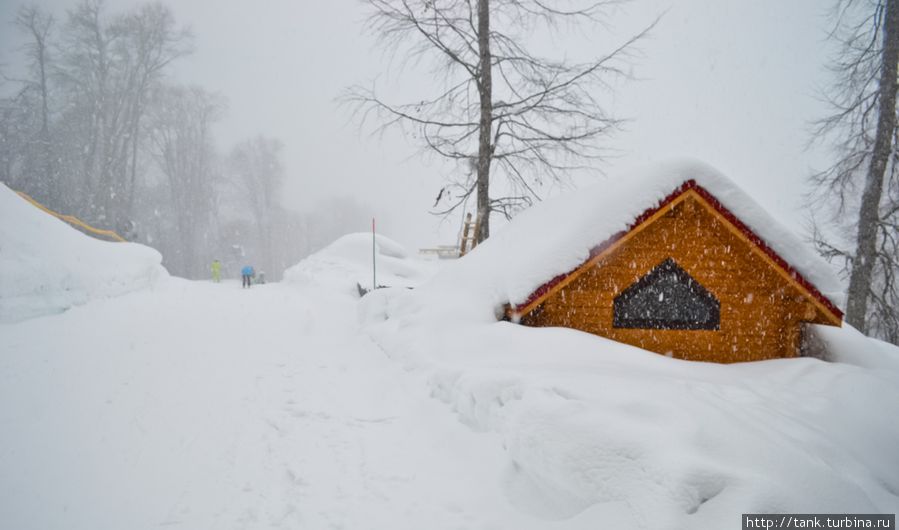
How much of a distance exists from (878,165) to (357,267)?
19180 mm

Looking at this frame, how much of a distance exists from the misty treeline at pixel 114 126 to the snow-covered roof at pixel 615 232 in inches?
902

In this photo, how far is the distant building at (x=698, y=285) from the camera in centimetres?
558

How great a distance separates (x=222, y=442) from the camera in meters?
3.21

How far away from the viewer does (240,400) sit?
410cm

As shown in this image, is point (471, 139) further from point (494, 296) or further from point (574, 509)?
point (574, 509)

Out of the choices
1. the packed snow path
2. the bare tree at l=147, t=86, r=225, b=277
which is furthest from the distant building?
the bare tree at l=147, t=86, r=225, b=277

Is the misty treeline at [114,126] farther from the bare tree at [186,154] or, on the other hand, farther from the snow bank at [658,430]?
the snow bank at [658,430]

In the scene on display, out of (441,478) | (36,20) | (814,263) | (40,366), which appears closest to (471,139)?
(814,263)

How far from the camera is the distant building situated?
18.3ft

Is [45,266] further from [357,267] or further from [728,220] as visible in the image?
[357,267]

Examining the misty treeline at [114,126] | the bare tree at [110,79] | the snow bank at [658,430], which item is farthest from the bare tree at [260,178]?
the snow bank at [658,430]

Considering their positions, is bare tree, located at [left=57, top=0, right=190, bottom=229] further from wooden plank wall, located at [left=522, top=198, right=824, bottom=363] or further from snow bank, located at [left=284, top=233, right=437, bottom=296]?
wooden plank wall, located at [left=522, top=198, right=824, bottom=363]

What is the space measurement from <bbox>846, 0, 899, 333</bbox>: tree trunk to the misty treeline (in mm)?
28875

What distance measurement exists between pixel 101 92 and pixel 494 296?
2891cm
